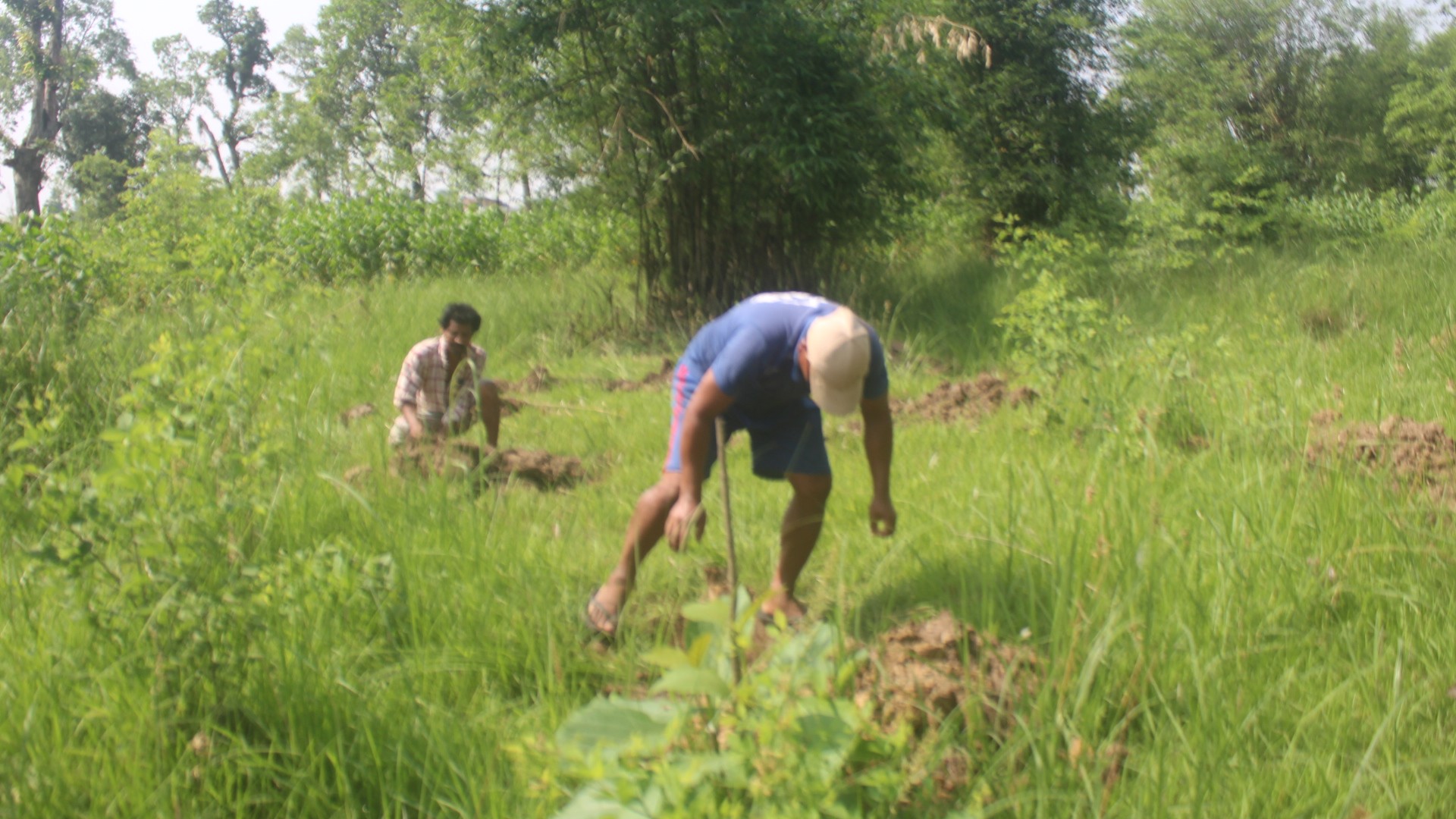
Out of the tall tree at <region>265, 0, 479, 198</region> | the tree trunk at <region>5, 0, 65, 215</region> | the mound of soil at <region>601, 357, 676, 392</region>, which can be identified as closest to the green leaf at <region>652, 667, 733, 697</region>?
the mound of soil at <region>601, 357, 676, 392</region>

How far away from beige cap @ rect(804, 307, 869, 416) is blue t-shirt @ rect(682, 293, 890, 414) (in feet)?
0.40

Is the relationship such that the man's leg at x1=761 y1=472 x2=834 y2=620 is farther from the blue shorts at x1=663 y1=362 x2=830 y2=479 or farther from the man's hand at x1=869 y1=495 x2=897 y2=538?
the man's hand at x1=869 y1=495 x2=897 y2=538

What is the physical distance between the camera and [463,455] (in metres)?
4.98

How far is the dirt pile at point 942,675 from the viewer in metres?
2.43

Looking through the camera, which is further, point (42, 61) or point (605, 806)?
point (42, 61)

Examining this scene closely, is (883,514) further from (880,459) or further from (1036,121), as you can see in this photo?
(1036,121)

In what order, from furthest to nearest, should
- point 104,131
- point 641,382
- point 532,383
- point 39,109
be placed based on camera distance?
point 104,131 → point 39,109 → point 532,383 → point 641,382

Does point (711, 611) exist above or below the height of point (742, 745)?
above

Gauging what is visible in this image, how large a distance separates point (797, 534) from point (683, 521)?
0.58 meters

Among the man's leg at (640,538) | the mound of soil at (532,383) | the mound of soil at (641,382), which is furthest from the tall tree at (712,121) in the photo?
the man's leg at (640,538)

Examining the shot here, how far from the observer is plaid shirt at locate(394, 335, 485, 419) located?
6.19 m

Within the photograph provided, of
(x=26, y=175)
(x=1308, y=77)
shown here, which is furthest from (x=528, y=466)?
(x=1308, y=77)

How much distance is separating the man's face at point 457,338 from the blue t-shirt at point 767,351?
296 cm

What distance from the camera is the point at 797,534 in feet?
11.3
